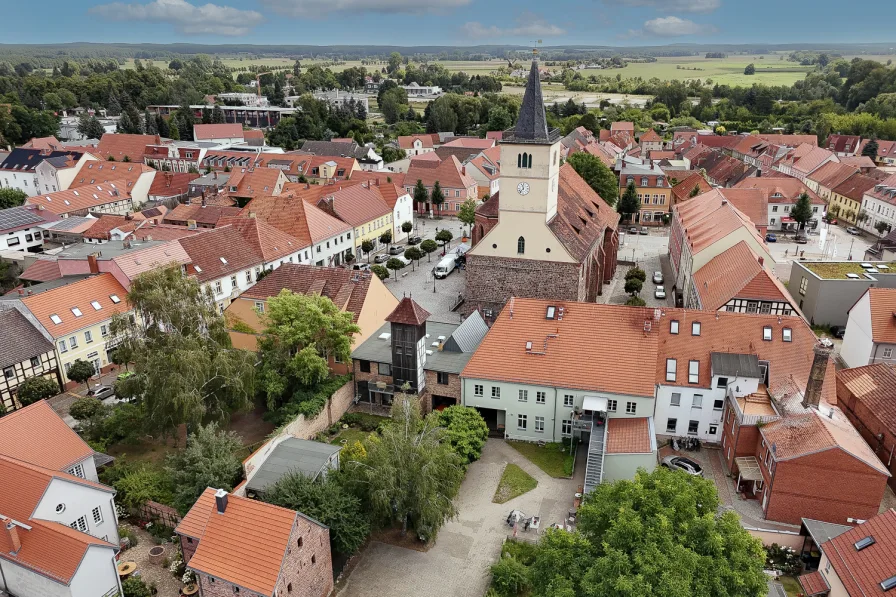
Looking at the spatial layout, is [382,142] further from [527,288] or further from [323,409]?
[323,409]

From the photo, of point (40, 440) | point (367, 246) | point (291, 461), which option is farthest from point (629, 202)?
point (40, 440)

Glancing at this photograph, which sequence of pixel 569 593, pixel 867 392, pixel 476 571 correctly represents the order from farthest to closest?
1. pixel 867 392
2. pixel 476 571
3. pixel 569 593

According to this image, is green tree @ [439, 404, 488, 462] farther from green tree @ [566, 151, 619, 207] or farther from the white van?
green tree @ [566, 151, 619, 207]

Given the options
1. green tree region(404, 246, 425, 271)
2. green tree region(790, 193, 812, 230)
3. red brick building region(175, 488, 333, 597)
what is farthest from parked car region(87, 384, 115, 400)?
green tree region(790, 193, 812, 230)

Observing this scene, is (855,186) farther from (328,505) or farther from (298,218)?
(328,505)

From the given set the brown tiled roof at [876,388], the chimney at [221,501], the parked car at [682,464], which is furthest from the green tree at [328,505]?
the brown tiled roof at [876,388]

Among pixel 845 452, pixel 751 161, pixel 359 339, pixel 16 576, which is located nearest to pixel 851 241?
pixel 751 161

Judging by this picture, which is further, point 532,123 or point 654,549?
point 532,123
